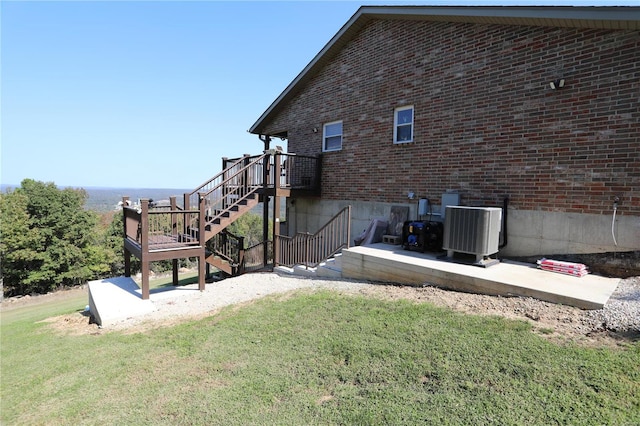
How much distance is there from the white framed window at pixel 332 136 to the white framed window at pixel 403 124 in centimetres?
209

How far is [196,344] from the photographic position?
175 inches

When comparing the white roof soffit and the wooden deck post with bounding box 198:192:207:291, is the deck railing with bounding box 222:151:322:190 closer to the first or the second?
the wooden deck post with bounding box 198:192:207:291

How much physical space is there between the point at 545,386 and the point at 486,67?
624 centimetres

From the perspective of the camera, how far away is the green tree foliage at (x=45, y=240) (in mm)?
25859

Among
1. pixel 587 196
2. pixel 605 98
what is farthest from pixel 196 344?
pixel 605 98

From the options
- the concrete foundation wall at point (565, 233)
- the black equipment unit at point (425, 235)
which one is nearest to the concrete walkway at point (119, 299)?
the black equipment unit at point (425, 235)

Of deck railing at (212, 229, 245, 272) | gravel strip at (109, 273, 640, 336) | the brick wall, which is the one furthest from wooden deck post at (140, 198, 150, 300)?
the brick wall

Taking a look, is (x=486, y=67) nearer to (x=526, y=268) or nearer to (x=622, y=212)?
(x=622, y=212)

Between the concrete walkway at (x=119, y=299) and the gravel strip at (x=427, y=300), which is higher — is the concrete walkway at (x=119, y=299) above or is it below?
below

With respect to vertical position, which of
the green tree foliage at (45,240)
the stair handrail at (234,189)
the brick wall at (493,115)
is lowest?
the green tree foliage at (45,240)

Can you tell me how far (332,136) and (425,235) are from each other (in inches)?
204

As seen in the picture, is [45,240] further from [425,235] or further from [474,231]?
[474,231]

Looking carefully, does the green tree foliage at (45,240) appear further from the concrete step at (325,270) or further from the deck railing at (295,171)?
the concrete step at (325,270)

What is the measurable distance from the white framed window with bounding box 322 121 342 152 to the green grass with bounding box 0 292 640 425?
6.53 meters
